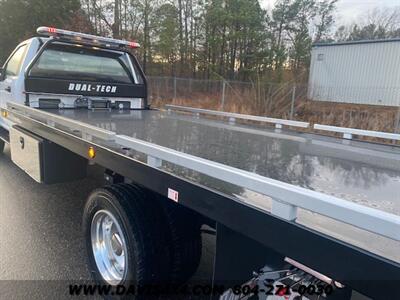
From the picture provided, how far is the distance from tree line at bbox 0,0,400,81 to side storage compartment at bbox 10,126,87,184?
20.4m

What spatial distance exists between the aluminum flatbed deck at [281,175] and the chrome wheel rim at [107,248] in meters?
0.54

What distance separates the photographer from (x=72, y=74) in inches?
215

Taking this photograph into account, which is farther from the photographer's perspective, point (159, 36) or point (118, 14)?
point (159, 36)

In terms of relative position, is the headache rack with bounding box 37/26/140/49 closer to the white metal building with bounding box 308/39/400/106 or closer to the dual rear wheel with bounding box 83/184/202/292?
the dual rear wheel with bounding box 83/184/202/292

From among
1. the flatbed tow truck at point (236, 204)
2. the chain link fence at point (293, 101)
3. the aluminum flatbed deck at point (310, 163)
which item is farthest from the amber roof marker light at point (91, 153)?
the chain link fence at point (293, 101)

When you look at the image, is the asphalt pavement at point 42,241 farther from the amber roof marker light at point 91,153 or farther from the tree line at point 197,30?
the tree line at point 197,30

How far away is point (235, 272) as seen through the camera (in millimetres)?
1818

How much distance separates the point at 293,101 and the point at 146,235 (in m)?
10.4

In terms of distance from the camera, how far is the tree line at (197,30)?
2353 cm

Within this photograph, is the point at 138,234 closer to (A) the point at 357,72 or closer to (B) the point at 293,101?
(B) the point at 293,101

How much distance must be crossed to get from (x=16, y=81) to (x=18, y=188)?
154 cm

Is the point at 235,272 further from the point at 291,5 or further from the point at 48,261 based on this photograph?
the point at 291,5

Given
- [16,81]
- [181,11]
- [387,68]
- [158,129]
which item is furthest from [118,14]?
[158,129]

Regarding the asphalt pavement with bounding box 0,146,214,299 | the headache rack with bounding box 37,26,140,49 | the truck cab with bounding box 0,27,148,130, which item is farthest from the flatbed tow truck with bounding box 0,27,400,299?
the headache rack with bounding box 37,26,140,49
